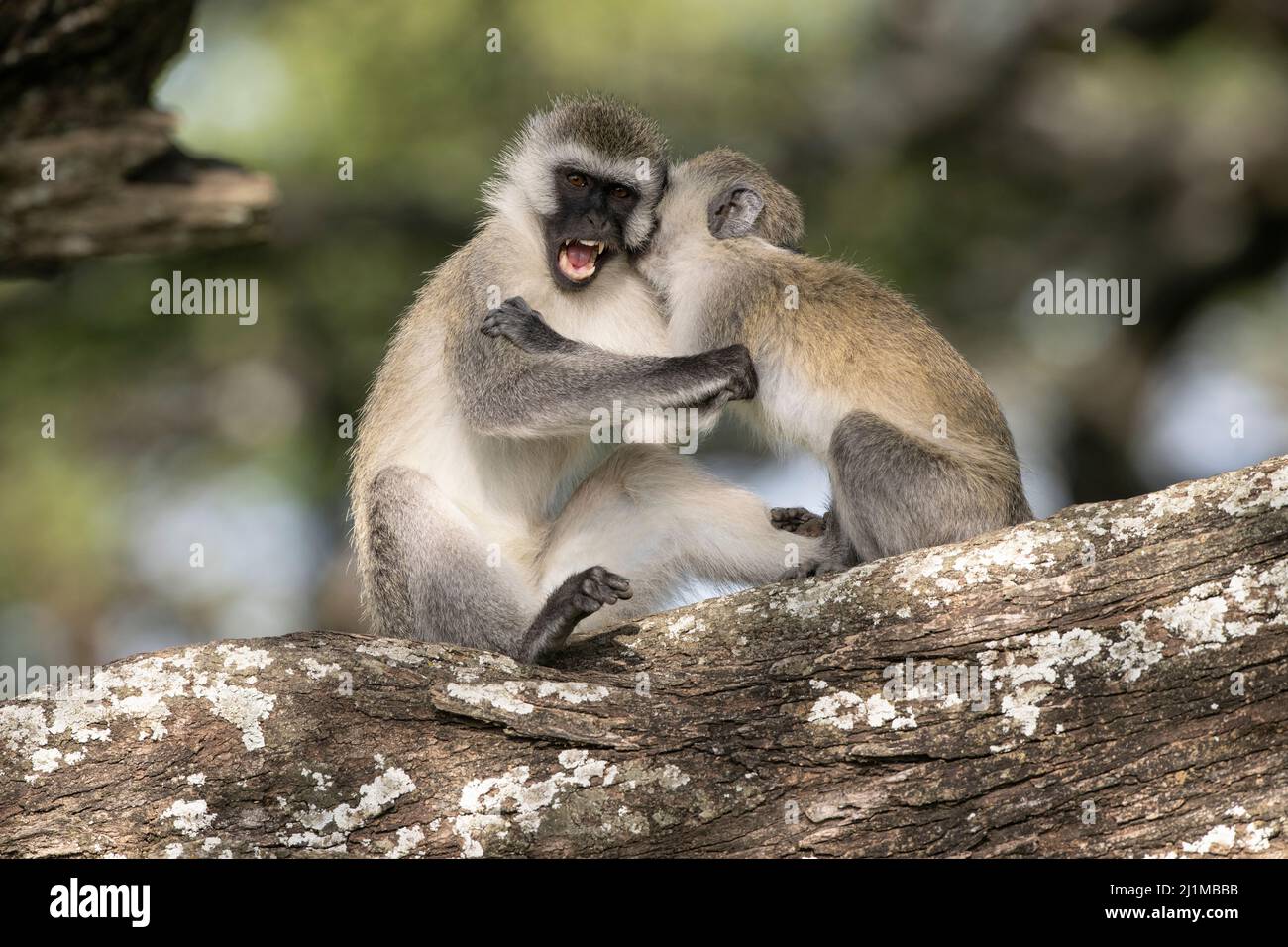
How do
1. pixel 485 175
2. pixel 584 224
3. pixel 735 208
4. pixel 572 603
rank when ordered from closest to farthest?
pixel 572 603, pixel 584 224, pixel 735 208, pixel 485 175

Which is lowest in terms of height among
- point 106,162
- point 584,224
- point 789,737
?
point 789,737

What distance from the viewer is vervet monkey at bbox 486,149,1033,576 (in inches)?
183

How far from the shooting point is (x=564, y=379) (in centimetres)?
501

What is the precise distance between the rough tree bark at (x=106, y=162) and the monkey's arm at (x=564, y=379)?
146 cm

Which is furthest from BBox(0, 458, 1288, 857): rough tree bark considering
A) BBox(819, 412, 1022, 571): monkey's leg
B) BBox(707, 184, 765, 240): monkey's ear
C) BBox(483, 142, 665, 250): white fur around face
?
BBox(483, 142, 665, 250): white fur around face

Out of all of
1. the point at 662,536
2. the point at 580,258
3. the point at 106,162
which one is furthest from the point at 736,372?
the point at 106,162

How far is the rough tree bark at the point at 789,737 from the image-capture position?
3.42 m

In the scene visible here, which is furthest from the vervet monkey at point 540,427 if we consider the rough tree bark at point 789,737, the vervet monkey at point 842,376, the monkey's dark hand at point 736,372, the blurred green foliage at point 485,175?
the blurred green foliage at point 485,175

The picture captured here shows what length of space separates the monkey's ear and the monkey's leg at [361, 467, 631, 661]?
5.28 ft

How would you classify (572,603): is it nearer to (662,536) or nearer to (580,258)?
(662,536)

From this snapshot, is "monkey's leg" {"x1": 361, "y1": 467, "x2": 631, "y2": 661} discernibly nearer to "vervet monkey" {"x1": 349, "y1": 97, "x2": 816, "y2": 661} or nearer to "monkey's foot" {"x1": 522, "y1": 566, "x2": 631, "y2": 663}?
"vervet monkey" {"x1": 349, "y1": 97, "x2": 816, "y2": 661}

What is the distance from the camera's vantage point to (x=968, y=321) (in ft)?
33.4

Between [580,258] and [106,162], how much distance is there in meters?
2.12
